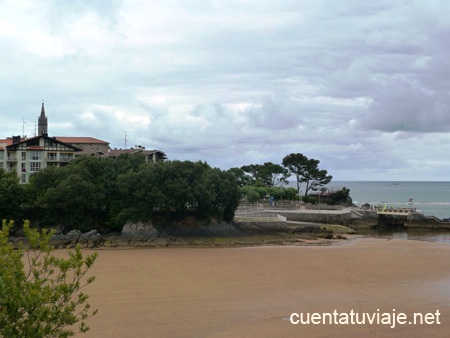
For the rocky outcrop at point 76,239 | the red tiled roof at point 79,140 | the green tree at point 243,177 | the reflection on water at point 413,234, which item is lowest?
the reflection on water at point 413,234

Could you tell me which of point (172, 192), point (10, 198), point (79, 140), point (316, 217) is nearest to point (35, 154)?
point (79, 140)

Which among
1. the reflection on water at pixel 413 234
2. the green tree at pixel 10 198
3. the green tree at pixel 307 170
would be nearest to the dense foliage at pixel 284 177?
the green tree at pixel 307 170

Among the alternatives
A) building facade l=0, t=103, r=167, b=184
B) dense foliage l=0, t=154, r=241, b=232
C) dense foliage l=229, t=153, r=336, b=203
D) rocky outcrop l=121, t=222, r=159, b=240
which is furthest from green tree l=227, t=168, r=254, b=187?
rocky outcrop l=121, t=222, r=159, b=240

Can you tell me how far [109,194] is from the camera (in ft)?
143

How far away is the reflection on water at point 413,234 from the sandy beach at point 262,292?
15.0 metres

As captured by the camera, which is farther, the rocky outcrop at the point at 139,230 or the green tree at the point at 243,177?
the green tree at the point at 243,177

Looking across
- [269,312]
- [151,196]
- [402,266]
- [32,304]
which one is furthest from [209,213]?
[32,304]

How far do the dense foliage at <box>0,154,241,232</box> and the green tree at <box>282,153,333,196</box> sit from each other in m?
40.7

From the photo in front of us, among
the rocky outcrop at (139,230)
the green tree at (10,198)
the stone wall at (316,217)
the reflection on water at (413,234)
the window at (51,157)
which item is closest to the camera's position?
the rocky outcrop at (139,230)

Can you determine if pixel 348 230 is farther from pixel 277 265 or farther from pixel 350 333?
pixel 350 333

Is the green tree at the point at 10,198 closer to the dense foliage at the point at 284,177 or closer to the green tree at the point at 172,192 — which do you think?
the green tree at the point at 172,192

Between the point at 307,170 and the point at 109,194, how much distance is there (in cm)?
4743

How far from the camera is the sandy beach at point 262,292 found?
1589 centimetres

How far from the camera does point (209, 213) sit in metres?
44.0
